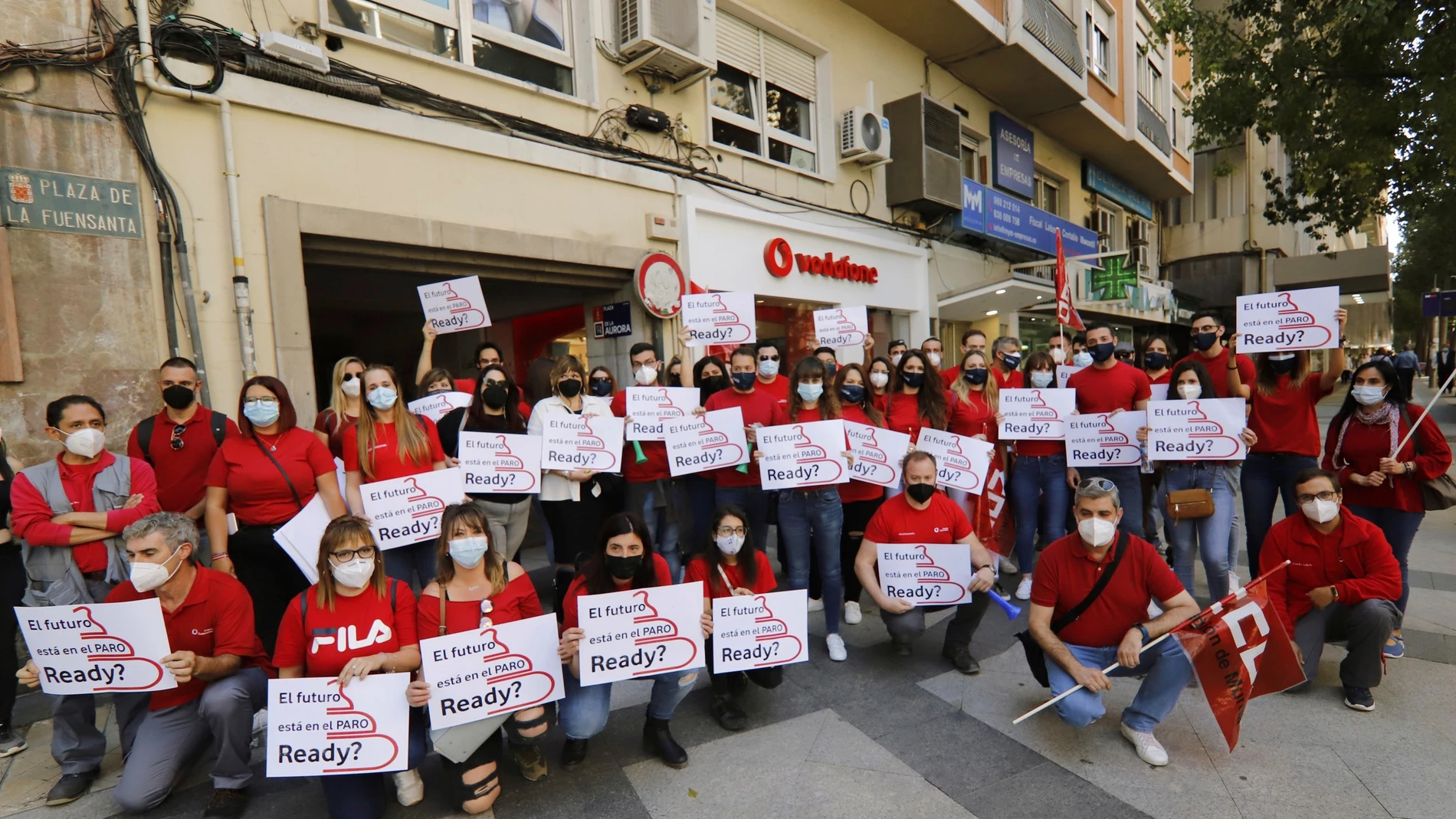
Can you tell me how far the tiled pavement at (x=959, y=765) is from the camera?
9.78 ft

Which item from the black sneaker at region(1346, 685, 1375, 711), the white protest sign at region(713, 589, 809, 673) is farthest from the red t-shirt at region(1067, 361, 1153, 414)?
the white protest sign at region(713, 589, 809, 673)

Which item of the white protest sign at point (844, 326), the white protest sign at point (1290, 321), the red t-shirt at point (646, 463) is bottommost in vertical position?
the red t-shirt at point (646, 463)

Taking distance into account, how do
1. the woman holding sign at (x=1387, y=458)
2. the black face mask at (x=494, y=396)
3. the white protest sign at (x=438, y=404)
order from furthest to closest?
the white protest sign at (x=438, y=404) → the black face mask at (x=494, y=396) → the woman holding sign at (x=1387, y=458)

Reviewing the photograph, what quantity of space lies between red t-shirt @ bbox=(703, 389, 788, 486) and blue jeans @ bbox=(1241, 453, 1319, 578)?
3.29 m

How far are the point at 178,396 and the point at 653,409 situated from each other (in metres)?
2.84

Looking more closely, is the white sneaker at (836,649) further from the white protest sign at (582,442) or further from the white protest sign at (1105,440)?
the white protest sign at (1105,440)

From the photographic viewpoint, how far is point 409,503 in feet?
13.7

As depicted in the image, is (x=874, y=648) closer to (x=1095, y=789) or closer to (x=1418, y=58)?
(x=1095, y=789)

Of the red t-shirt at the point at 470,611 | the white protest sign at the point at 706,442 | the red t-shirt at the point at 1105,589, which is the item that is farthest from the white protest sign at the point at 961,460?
the red t-shirt at the point at 470,611

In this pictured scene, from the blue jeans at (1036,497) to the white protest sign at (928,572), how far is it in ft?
5.54

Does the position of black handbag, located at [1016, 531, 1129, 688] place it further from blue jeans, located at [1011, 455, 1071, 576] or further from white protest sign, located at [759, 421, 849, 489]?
blue jeans, located at [1011, 455, 1071, 576]

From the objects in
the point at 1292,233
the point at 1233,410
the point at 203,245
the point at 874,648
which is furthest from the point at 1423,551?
the point at 1292,233

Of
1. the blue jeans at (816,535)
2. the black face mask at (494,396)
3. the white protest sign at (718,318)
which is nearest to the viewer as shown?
the blue jeans at (816,535)

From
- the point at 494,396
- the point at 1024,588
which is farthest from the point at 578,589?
the point at 1024,588
